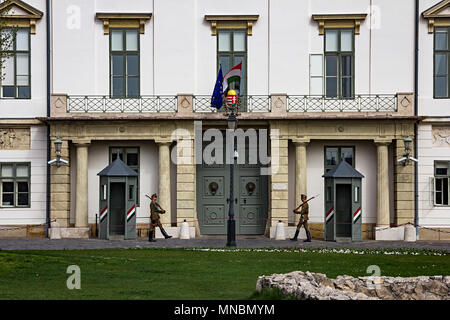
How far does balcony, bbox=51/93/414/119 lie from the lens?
30391 mm

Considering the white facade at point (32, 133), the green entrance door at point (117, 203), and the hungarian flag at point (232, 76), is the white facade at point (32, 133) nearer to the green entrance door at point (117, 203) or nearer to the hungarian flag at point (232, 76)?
the green entrance door at point (117, 203)

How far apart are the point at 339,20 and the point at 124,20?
8666 millimetres

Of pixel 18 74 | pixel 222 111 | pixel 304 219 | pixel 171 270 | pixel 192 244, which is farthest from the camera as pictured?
pixel 18 74

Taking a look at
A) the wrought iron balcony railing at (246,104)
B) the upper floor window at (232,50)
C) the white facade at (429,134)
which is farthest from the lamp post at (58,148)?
the white facade at (429,134)

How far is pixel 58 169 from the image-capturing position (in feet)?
100

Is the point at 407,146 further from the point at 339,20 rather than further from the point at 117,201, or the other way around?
the point at 117,201

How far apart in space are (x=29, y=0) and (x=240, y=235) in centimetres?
1272

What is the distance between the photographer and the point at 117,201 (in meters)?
29.8

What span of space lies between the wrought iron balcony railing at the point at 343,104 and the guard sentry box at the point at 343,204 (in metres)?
2.62

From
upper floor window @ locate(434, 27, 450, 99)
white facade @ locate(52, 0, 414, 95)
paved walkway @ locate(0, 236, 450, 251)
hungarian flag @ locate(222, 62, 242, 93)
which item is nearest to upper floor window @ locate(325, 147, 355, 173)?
white facade @ locate(52, 0, 414, 95)

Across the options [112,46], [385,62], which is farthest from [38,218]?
[385,62]

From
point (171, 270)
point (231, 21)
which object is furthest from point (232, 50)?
point (171, 270)

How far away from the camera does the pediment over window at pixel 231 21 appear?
1235 inches
